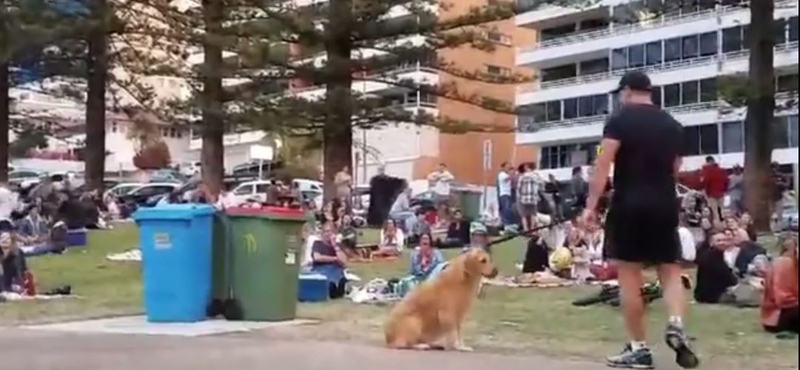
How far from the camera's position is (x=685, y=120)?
5600cm

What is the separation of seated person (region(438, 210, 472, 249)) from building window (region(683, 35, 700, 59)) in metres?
36.0

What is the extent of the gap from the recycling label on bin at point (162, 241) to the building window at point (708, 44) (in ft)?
153

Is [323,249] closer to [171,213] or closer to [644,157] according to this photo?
[171,213]

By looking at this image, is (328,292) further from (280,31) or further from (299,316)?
(280,31)

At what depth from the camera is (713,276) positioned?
13.9m

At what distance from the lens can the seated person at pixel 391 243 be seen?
2034cm

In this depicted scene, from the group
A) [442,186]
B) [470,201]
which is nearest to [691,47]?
[470,201]

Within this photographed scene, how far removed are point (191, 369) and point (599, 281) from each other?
28.5 ft

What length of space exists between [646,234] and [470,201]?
24181 mm

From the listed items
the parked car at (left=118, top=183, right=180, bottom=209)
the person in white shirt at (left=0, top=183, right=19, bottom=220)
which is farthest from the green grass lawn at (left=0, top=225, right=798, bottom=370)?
the parked car at (left=118, top=183, right=180, bottom=209)

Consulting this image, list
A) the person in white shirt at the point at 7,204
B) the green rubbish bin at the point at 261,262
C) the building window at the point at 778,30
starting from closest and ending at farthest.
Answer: the green rubbish bin at the point at 261,262 → the person in white shirt at the point at 7,204 → the building window at the point at 778,30

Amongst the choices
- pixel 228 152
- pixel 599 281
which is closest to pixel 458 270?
pixel 599 281


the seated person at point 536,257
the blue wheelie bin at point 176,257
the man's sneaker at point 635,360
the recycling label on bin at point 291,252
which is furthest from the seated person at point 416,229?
the man's sneaker at point 635,360

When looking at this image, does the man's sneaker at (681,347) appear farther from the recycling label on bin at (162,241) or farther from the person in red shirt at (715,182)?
the person in red shirt at (715,182)
